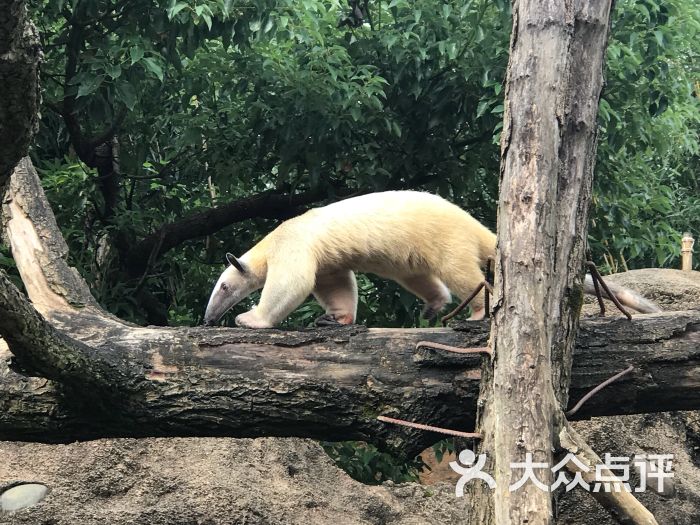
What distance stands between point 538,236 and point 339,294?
317 centimetres

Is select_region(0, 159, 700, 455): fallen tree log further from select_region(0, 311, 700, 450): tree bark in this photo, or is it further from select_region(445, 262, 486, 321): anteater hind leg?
select_region(445, 262, 486, 321): anteater hind leg

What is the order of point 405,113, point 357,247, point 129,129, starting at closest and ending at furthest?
point 357,247 → point 405,113 → point 129,129

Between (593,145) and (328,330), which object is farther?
(328,330)

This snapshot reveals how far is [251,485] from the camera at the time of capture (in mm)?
5980

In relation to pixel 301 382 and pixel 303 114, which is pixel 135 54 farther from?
pixel 301 382

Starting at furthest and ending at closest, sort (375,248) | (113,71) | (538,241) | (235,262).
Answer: (235,262) → (113,71) → (375,248) → (538,241)

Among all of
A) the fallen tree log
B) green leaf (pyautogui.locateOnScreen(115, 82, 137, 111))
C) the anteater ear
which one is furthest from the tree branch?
the fallen tree log

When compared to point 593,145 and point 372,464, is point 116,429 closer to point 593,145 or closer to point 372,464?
point 593,145

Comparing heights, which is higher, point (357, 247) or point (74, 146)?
point (74, 146)

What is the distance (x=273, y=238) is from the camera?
19.5 feet

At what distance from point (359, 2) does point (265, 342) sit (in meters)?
4.46

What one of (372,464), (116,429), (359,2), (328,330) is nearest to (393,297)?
(372,464)

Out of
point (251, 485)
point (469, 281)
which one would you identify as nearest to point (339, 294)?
point (469, 281)

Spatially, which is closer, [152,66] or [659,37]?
[152,66]
